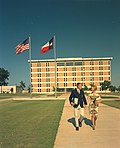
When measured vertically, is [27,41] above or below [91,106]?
above

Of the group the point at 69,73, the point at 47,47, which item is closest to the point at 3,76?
the point at 69,73

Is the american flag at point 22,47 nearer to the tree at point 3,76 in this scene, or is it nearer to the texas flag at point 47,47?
the texas flag at point 47,47

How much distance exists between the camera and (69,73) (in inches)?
5330

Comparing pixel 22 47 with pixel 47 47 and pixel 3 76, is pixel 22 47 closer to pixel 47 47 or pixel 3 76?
pixel 47 47

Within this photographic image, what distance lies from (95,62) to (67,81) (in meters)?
15.8

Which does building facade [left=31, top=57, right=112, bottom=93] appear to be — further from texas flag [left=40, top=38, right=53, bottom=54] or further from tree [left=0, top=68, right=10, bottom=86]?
texas flag [left=40, top=38, right=53, bottom=54]

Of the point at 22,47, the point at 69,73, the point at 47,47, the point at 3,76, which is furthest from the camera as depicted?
the point at 3,76

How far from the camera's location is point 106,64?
439ft

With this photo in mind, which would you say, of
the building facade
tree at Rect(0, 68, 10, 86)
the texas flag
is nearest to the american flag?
the texas flag

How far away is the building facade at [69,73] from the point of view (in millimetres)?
134000

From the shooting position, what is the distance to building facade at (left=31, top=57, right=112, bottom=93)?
5276 inches

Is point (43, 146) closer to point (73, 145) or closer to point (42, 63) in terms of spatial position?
point (73, 145)

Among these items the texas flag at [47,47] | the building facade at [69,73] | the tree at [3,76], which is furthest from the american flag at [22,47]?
the tree at [3,76]

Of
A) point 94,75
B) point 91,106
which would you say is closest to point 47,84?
point 94,75
